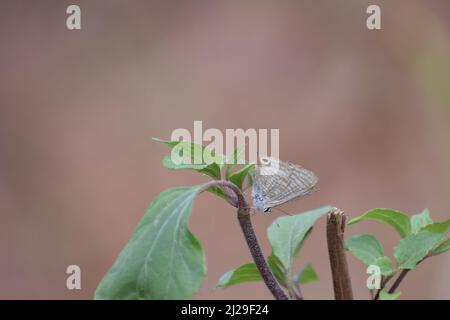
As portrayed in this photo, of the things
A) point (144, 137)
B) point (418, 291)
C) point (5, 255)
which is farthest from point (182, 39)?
point (418, 291)

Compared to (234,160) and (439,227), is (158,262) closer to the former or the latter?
(234,160)

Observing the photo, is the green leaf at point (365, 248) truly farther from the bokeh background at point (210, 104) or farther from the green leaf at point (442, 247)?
the bokeh background at point (210, 104)

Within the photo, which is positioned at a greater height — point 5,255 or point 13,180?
point 13,180

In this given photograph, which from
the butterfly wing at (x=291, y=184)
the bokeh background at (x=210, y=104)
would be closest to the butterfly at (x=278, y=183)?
the butterfly wing at (x=291, y=184)

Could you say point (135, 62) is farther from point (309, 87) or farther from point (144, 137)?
point (309, 87)

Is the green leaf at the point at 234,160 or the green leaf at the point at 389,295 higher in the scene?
the green leaf at the point at 234,160

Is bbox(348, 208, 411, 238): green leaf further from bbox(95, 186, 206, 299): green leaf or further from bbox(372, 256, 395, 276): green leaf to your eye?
bbox(95, 186, 206, 299): green leaf

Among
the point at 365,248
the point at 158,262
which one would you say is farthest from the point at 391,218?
the point at 158,262
